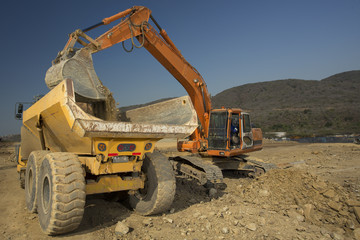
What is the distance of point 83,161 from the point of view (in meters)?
3.95

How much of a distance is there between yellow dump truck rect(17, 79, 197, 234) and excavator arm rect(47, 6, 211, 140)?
86.6 inches

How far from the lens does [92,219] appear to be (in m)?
4.13

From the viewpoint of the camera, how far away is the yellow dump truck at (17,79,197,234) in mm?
3217

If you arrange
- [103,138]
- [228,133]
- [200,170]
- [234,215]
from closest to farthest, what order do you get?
[103,138], [234,215], [200,170], [228,133]

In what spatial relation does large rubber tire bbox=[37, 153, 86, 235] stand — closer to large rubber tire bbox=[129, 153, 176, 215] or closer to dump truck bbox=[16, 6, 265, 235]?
dump truck bbox=[16, 6, 265, 235]

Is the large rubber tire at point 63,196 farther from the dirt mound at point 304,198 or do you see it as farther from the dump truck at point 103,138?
the dirt mound at point 304,198

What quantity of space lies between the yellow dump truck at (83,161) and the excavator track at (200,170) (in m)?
2.21

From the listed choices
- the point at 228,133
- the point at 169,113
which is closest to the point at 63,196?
the point at 169,113

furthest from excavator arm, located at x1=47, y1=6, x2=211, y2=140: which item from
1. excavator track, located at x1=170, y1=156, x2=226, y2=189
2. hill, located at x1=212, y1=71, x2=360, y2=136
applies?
hill, located at x1=212, y1=71, x2=360, y2=136

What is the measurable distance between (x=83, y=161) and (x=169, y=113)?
6.09ft

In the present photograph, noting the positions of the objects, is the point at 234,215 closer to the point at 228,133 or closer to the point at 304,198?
the point at 304,198

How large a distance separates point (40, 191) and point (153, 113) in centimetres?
252

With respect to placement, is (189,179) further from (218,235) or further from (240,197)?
(218,235)

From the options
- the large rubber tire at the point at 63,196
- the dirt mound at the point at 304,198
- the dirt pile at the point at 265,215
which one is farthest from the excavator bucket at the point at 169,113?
the dirt mound at the point at 304,198
